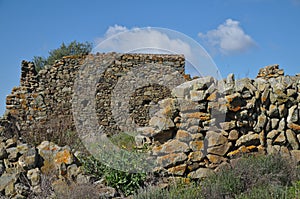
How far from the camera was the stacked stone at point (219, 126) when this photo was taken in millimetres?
6930

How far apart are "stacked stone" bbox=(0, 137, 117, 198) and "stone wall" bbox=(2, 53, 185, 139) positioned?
578 centimetres

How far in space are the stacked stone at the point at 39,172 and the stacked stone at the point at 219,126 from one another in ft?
4.58

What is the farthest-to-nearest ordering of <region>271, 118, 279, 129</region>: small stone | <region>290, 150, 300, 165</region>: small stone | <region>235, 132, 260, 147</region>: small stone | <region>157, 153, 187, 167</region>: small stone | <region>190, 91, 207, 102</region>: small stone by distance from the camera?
<region>271, 118, 279, 129</region>: small stone < <region>290, 150, 300, 165</region>: small stone < <region>235, 132, 260, 147</region>: small stone < <region>190, 91, 207, 102</region>: small stone < <region>157, 153, 187, 167</region>: small stone

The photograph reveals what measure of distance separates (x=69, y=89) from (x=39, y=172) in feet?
25.4

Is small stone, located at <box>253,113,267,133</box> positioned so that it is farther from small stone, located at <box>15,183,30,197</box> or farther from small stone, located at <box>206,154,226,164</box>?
small stone, located at <box>15,183,30,197</box>

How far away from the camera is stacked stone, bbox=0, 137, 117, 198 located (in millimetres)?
5980

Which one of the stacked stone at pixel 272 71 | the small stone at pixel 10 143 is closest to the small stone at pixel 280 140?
the small stone at pixel 10 143

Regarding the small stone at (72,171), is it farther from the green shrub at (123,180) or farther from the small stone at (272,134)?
the small stone at (272,134)

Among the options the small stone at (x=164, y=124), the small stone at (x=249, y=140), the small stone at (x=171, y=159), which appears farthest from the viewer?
the small stone at (x=249, y=140)

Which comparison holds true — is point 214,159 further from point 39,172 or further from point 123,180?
point 39,172

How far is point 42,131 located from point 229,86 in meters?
6.20

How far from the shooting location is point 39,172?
636 centimetres

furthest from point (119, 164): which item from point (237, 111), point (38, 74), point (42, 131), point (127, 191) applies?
point (38, 74)

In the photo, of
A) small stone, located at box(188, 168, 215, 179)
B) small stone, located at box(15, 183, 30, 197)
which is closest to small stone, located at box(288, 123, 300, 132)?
small stone, located at box(188, 168, 215, 179)
